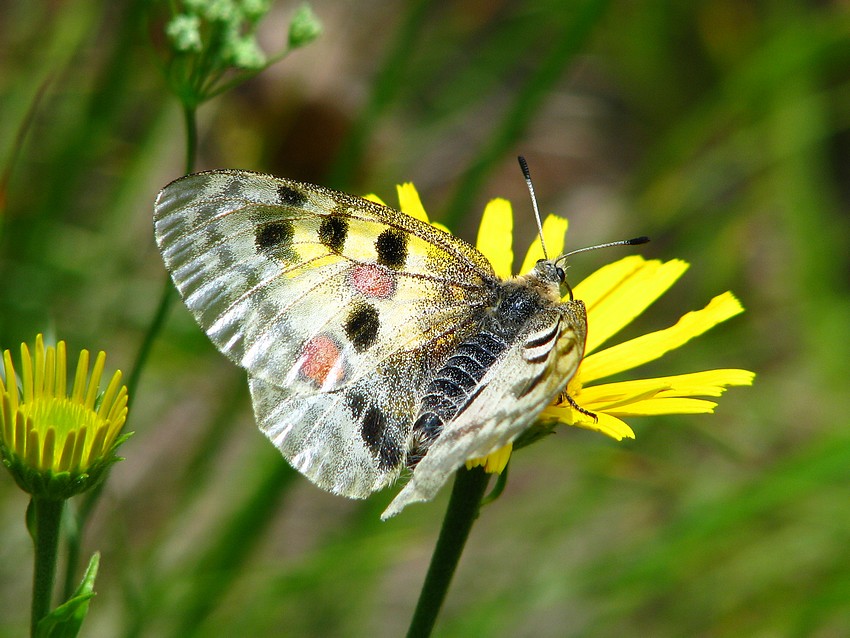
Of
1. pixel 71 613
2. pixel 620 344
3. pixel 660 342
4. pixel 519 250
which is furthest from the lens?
pixel 519 250

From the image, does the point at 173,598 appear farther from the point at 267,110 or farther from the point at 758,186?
the point at 758,186

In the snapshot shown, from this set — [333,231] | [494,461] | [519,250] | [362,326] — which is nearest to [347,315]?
[362,326]

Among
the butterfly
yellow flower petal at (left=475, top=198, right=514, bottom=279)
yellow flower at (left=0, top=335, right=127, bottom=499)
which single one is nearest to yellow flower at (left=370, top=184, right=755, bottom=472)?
yellow flower petal at (left=475, top=198, right=514, bottom=279)

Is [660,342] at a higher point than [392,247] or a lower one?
lower

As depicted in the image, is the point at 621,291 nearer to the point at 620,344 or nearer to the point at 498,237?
the point at 620,344

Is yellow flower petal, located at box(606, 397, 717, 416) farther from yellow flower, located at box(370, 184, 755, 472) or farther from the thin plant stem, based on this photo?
the thin plant stem

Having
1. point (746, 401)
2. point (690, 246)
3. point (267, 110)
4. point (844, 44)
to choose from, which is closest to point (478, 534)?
point (746, 401)
